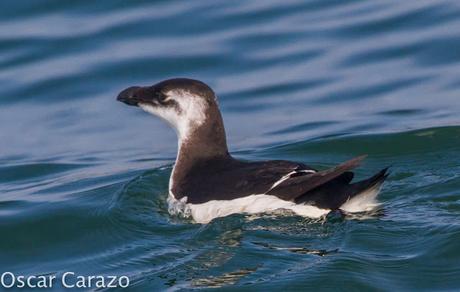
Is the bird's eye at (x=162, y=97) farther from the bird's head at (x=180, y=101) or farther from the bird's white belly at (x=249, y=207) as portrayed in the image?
the bird's white belly at (x=249, y=207)

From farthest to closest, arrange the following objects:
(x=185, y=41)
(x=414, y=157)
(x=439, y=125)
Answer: (x=185, y=41) < (x=439, y=125) < (x=414, y=157)

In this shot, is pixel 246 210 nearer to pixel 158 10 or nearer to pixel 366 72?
pixel 366 72

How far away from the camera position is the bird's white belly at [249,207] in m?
8.45

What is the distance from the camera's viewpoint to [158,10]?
52.4 ft

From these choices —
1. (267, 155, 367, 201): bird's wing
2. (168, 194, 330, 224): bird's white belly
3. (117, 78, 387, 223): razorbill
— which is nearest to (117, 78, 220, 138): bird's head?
(117, 78, 387, 223): razorbill

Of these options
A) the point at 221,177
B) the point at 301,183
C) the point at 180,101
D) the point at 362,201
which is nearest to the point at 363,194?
the point at 362,201

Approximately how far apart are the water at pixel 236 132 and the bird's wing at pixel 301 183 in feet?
0.69

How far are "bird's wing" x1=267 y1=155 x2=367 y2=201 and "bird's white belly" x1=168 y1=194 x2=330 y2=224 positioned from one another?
5 centimetres

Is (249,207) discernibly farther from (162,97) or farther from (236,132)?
(236,132)

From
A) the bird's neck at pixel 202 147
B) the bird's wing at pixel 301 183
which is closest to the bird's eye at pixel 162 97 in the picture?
the bird's neck at pixel 202 147

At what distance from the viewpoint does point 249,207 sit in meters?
8.53

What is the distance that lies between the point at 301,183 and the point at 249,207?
1.44ft

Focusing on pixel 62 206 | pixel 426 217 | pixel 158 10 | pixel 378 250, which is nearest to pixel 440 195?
pixel 426 217

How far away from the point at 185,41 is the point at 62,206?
5137mm
